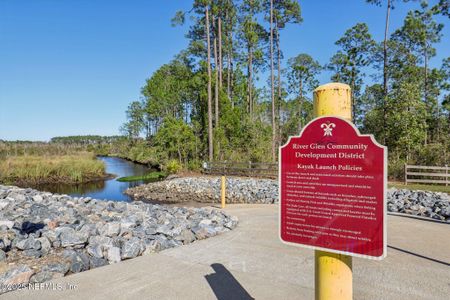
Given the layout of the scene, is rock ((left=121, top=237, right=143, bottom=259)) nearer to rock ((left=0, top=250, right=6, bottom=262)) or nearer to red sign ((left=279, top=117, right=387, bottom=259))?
rock ((left=0, top=250, right=6, bottom=262))

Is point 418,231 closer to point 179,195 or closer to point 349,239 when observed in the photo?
point 349,239

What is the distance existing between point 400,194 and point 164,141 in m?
22.7

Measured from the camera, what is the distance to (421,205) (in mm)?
8875

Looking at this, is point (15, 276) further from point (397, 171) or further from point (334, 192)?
point (397, 171)

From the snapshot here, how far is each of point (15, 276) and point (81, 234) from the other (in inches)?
54.1

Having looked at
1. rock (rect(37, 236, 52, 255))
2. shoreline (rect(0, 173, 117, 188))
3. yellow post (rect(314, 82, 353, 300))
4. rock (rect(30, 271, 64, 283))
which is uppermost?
yellow post (rect(314, 82, 353, 300))

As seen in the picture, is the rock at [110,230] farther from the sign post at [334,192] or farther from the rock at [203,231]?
the sign post at [334,192]

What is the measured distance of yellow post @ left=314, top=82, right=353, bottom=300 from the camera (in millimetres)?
2162

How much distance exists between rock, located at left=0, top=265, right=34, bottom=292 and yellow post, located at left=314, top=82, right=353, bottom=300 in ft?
11.2

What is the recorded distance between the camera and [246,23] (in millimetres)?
29000

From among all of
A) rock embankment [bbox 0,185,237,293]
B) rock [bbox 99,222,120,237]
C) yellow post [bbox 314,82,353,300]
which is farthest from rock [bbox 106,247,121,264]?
yellow post [bbox 314,82,353,300]

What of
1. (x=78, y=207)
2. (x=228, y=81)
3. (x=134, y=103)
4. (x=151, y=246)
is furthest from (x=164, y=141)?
(x=134, y=103)

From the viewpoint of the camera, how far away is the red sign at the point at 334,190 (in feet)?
6.57

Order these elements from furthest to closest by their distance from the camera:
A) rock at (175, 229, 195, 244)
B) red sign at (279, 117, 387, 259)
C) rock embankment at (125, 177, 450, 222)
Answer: rock embankment at (125, 177, 450, 222)
rock at (175, 229, 195, 244)
red sign at (279, 117, 387, 259)
